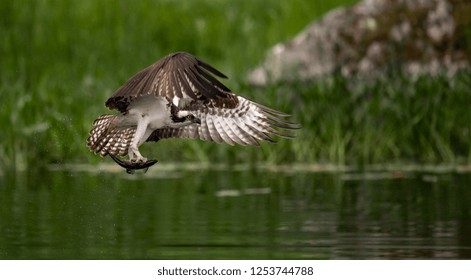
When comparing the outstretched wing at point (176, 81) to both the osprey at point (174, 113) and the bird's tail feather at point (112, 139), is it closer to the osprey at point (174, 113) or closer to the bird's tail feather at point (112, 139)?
the osprey at point (174, 113)

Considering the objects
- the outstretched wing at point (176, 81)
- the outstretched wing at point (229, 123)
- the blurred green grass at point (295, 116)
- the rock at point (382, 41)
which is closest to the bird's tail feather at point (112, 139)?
the outstretched wing at point (229, 123)

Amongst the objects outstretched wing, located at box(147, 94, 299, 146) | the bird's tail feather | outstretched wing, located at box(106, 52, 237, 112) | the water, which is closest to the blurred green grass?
the water

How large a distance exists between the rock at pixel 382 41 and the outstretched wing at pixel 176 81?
9.43 meters

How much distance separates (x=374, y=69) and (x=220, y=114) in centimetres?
876

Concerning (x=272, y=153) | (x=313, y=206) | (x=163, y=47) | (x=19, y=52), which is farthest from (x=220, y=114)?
(x=163, y=47)

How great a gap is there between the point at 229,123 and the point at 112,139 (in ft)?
2.74

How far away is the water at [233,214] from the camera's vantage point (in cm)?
975

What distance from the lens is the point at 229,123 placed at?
9117 mm

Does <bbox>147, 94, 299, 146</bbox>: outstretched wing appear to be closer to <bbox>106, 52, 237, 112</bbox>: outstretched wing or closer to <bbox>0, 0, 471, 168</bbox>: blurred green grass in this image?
<bbox>106, 52, 237, 112</bbox>: outstretched wing

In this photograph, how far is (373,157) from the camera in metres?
15.5

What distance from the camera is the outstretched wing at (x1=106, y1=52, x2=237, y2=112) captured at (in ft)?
26.2

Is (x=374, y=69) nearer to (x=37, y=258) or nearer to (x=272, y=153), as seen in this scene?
(x=272, y=153)

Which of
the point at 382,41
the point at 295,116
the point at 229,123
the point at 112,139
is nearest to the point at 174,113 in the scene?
the point at 112,139
